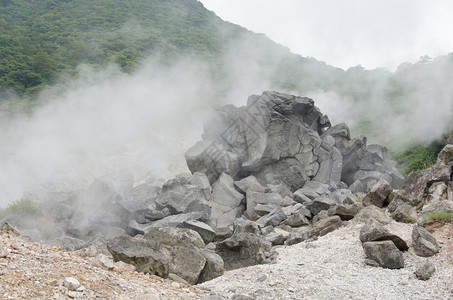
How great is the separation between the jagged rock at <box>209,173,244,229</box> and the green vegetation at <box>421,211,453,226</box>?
11804mm

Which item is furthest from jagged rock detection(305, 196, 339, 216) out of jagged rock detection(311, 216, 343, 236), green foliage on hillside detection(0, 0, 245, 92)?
green foliage on hillside detection(0, 0, 245, 92)

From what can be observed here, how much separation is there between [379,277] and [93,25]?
67.0 m

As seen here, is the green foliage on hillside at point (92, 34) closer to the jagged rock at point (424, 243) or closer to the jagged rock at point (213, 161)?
the jagged rock at point (213, 161)

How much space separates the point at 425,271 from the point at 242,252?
339 cm

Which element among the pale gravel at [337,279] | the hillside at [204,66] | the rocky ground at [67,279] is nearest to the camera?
the rocky ground at [67,279]

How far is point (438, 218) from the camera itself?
311 inches

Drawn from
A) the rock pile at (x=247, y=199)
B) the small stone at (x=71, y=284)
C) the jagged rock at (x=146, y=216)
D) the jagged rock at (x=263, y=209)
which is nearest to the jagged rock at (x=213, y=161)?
the rock pile at (x=247, y=199)

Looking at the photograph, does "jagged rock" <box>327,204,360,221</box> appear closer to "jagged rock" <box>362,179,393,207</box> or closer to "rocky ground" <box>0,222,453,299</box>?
"jagged rock" <box>362,179,393,207</box>

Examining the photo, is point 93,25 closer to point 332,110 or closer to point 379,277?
point 332,110

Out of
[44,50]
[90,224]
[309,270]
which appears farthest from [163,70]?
[309,270]

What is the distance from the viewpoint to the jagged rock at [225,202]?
64.1 feet

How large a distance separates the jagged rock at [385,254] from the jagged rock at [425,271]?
0.44 metres

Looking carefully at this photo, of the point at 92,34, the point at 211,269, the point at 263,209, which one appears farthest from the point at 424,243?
the point at 92,34

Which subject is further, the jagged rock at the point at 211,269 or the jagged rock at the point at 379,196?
the jagged rock at the point at 379,196
